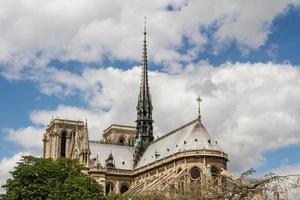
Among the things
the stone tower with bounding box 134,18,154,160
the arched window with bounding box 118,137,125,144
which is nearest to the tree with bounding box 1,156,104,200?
the stone tower with bounding box 134,18,154,160

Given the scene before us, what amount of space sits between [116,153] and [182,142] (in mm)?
19836

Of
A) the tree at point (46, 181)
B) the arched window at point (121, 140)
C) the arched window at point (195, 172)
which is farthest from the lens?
the arched window at point (121, 140)

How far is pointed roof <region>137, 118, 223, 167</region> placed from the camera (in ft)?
274

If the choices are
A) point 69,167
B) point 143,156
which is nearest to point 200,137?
point 143,156

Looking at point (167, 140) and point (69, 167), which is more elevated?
point (167, 140)

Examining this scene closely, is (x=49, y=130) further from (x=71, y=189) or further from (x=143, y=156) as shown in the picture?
(x=71, y=189)

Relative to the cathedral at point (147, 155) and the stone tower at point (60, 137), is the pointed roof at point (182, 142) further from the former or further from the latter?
the stone tower at point (60, 137)

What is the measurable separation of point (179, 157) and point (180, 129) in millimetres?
8782

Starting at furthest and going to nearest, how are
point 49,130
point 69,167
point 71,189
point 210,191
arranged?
1. point 49,130
2. point 69,167
3. point 71,189
4. point 210,191

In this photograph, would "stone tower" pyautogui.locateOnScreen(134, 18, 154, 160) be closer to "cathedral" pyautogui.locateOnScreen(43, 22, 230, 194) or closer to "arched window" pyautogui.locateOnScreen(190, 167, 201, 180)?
"cathedral" pyautogui.locateOnScreen(43, 22, 230, 194)

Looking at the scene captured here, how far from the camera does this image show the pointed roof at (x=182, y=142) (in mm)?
83637

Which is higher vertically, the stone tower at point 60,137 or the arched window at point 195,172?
the stone tower at point 60,137

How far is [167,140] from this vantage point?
92500 millimetres

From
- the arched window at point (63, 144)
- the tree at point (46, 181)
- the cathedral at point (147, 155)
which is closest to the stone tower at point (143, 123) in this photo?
the cathedral at point (147, 155)
